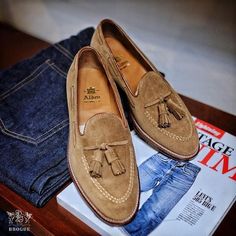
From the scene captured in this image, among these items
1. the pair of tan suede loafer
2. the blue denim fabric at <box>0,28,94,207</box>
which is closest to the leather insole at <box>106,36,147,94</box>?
the pair of tan suede loafer

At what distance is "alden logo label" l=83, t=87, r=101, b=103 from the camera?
0.54 m

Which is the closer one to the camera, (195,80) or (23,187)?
(23,187)

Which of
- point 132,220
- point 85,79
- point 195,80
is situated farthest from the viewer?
point 195,80

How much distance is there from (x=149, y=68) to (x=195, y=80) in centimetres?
15

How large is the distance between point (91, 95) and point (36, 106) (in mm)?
110

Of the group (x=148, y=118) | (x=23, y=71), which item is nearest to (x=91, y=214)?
(x=148, y=118)

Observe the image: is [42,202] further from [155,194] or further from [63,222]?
[155,194]

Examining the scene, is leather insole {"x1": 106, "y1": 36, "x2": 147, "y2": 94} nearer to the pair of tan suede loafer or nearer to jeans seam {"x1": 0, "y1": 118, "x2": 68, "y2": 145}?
the pair of tan suede loafer

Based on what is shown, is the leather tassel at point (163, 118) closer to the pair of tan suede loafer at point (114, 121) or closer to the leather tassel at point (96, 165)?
the pair of tan suede loafer at point (114, 121)

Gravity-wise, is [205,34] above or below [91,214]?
above

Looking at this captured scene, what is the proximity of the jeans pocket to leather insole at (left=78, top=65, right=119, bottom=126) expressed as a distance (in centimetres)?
5

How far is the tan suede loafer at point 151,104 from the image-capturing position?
0.50 metres

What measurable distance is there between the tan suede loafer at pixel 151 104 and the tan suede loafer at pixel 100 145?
0.09 feet

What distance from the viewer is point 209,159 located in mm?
526
